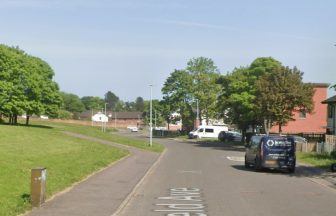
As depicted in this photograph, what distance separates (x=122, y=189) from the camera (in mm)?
20141

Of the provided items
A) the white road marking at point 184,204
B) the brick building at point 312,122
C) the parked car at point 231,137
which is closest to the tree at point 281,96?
the parked car at point 231,137

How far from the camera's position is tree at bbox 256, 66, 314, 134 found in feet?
184

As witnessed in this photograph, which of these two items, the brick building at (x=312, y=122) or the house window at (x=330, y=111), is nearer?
the house window at (x=330, y=111)

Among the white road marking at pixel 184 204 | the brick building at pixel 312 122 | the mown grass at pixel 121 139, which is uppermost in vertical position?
the brick building at pixel 312 122

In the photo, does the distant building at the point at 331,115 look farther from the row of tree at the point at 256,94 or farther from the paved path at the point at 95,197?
the paved path at the point at 95,197

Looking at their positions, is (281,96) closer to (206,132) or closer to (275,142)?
(275,142)

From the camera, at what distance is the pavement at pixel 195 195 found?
48.8ft

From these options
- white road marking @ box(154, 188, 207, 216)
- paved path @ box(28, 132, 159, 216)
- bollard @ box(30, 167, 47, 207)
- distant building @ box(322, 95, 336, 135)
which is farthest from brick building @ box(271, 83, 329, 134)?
bollard @ box(30, 167, 47, 207)

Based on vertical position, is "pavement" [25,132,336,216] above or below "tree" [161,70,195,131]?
below

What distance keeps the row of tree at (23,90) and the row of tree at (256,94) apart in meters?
21.1

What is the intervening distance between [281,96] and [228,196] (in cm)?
3862

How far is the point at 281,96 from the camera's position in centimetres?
5600

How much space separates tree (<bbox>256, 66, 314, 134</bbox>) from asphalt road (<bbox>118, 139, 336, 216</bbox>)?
→ 28.2 m

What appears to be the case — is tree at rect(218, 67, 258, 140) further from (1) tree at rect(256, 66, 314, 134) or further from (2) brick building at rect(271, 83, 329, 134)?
(2) brick building at rect(271, 83, 329, 134)
